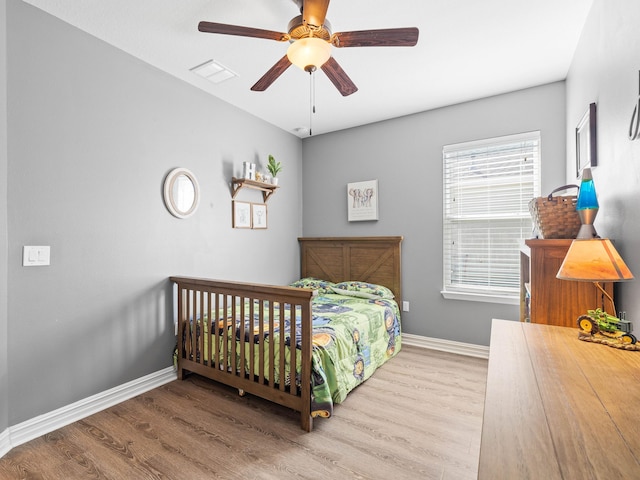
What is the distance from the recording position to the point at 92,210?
2.22 m

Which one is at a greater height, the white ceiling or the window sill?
the white ceiling

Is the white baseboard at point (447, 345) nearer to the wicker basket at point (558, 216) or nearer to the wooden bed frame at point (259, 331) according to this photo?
the wooden bed frame at point (259, 331)

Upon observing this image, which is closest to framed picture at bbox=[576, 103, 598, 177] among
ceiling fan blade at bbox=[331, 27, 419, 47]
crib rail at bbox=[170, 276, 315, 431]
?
ceiling fan blade at bbox=[331, 27, 419, 47]

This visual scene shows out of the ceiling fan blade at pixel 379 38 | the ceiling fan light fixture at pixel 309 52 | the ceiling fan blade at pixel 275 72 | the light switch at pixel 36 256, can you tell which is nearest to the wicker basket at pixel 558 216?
the ceiling fan blade at pixel 379 38

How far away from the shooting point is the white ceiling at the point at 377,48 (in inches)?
77.1

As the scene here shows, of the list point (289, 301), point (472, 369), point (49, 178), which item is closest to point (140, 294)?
point (49, 178)

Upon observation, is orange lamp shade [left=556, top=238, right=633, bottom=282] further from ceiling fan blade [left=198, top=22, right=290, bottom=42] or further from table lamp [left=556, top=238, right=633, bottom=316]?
ceiling fan blade [left=198, top=22, right=290, bottom=42]

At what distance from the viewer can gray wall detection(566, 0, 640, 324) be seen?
1.31m

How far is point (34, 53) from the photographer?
6.39 feet

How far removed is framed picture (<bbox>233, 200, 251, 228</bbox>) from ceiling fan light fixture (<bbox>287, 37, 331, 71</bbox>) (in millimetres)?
1926

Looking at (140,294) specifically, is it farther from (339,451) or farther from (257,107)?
(257,107)

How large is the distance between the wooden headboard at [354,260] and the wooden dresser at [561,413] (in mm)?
2359

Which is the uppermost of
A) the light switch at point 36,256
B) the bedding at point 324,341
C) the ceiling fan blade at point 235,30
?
the ceiling fan blade at point 235,30

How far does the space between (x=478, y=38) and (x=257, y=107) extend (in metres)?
2.13
